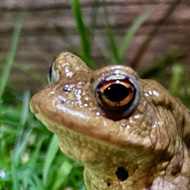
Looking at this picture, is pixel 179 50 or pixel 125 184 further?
pixel 179 50

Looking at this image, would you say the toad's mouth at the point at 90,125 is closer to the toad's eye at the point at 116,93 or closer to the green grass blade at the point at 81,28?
the toad's eye at the point at 116,93

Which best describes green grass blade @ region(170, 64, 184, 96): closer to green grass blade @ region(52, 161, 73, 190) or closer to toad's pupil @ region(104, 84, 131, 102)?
green grass blade @ region(52, 161, 73, 190)

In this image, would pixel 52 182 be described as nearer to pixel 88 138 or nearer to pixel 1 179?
pixel 1 179

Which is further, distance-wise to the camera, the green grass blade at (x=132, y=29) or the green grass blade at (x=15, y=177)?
the green grass blade at (x=132, y=29)

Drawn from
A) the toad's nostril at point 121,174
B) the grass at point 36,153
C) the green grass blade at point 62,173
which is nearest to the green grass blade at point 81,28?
the grass at point 36,153

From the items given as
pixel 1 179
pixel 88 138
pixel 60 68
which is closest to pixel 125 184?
pixel 88 138

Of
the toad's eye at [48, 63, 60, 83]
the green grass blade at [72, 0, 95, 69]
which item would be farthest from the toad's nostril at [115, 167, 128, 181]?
the green grass blade at [72, 0, 95, 69]
